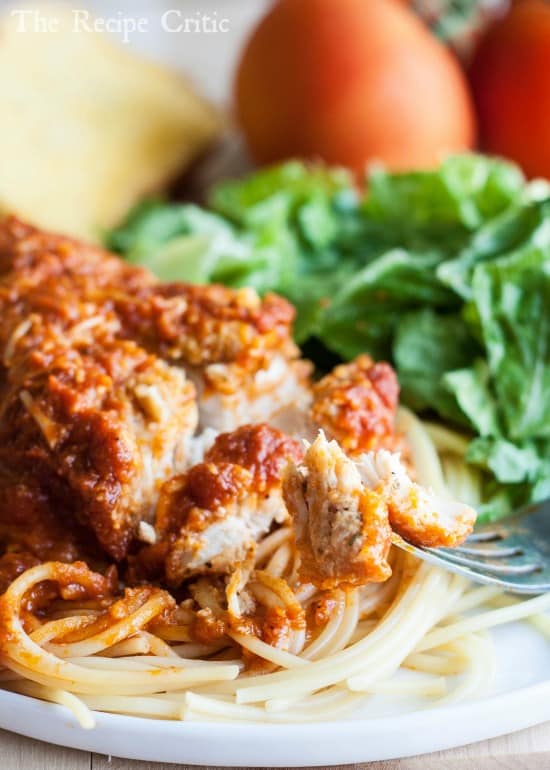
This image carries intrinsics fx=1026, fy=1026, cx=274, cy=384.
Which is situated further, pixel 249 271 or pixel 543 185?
pixel 543 185

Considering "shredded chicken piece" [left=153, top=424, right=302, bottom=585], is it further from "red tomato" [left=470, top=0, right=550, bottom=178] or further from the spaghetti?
"red tomato" [left=470, top=0, right=550, bottom=178]

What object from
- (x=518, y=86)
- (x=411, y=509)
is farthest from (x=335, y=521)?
(x=518, y=86)

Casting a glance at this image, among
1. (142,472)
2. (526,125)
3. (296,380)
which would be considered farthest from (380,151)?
(142,472)

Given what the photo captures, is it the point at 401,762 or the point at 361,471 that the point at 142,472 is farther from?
the point at 401,762

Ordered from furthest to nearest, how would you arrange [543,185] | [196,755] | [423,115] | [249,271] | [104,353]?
1. [423,115]
2. [543,185]
3. [249,271]
4. [104,353]
5. [196,755]

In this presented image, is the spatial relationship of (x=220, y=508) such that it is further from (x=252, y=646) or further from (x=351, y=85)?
(x=351, y=85)

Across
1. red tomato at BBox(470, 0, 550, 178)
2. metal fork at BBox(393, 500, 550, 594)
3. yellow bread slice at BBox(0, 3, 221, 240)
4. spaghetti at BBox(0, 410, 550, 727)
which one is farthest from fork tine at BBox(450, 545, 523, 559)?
red tomato at BBox(470, 0, 550, 178)
